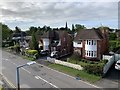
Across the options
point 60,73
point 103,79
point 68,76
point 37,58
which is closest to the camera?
point 103,79

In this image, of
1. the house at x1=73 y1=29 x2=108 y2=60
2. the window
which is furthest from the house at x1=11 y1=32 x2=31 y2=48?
the window

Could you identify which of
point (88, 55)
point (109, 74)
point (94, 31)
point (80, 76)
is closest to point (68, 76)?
point (80, 76)

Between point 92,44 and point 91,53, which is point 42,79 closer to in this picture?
point 91,53

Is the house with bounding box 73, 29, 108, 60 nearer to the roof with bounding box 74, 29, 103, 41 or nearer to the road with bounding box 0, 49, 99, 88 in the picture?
the roof with bounding box 74, 29, 103, 41

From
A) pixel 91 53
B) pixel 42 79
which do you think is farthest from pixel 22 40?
pixel 42 79

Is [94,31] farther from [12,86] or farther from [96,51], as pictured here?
[12,86]

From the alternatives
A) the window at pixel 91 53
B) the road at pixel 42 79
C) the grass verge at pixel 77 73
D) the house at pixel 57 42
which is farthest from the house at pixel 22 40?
the grass verge at pixel 77 73

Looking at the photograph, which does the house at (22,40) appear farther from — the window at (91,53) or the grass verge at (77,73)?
the grass verge at (77,73)
